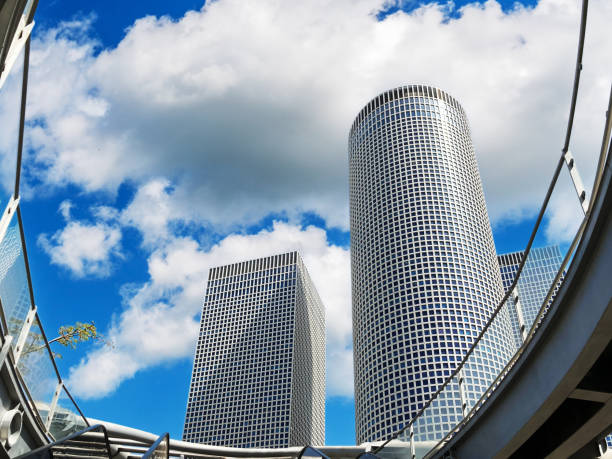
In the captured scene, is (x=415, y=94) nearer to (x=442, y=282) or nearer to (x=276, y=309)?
(x=442, y=282)

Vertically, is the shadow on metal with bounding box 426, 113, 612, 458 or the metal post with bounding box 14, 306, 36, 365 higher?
the metal post with bounding box 14, 306, 36, 365

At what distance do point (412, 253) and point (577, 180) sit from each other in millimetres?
137443

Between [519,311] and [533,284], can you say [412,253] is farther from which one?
[533,284]

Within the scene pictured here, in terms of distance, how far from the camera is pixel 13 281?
8.92 m

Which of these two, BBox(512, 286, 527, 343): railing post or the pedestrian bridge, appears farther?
BBox(512, 286, 527, 343): railing post

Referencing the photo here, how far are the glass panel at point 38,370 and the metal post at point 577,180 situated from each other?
9.17 m

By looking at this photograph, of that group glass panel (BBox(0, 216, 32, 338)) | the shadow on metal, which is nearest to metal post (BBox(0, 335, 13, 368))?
glass panel (BBox(0, 216, 32, 338))

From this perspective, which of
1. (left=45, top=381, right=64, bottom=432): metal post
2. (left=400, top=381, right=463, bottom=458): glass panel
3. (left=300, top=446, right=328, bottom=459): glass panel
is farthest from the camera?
(left=400, top=381, right=463, bottom=458): glass panel

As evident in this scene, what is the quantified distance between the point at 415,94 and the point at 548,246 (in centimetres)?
17069

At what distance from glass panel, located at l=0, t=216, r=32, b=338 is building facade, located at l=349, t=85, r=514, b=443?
381ft

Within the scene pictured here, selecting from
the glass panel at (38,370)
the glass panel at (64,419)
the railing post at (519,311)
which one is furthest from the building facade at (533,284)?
the glass panel at (64,419)

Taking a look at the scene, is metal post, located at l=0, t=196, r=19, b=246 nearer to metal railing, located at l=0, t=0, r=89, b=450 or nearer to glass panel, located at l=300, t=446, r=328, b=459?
metal railing, located at l=0, t=0, r=89, b=450

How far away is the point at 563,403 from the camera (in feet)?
28.7

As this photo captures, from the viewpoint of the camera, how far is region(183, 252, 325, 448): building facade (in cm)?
14975
